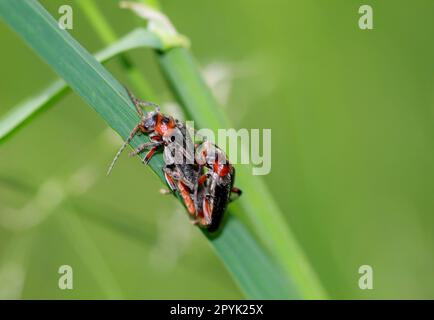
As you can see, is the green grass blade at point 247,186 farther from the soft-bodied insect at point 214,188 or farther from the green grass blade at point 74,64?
the green grass blade at point 74,64

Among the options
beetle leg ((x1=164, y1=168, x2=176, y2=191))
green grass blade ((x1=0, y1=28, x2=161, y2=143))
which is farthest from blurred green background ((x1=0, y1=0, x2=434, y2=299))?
green grass blade ((x1=0, y1=28, x2=161, y2=143))

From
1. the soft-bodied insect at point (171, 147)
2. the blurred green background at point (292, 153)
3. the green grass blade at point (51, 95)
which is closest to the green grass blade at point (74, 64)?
the green grass blade at point (51, 95)

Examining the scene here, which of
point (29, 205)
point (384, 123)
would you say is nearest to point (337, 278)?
point (384, 123)

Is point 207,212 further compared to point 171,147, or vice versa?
point 171,147

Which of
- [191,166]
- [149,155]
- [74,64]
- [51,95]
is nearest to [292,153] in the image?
[191,166]

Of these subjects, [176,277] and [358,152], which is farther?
[176,277]

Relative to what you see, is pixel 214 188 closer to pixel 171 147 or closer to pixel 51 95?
pixel 171 147
